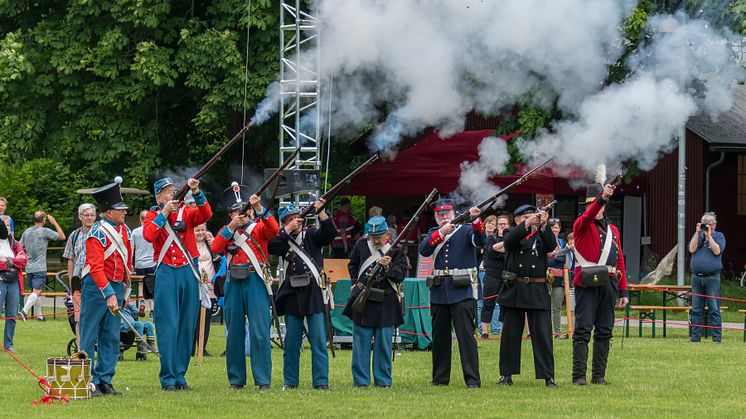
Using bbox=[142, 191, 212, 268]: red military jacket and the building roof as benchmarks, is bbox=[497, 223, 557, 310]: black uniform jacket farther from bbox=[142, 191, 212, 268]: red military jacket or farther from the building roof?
the building roof

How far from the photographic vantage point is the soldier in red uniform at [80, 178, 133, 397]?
12.5m

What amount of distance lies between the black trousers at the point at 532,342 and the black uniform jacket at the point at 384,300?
1.17m

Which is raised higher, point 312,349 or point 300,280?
point 300,280

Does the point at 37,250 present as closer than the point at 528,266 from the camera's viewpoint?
No

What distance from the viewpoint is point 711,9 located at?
1828 cm

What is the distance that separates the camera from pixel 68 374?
1212cm

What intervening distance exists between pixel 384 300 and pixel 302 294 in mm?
898

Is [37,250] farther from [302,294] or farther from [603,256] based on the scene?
[603,256]

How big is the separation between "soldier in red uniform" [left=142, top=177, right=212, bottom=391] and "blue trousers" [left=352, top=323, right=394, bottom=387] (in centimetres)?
177

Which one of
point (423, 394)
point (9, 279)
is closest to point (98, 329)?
point (423, 394)

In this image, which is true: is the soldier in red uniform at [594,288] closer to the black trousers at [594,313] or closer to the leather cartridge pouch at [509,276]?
the black trousers at [594,313]

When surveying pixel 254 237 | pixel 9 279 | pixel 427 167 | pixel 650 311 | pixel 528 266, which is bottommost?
Answer: pixel 650 311

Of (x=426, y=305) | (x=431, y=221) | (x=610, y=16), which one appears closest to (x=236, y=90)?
(x=431, y=221)

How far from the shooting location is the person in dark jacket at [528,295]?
13.6 meters
